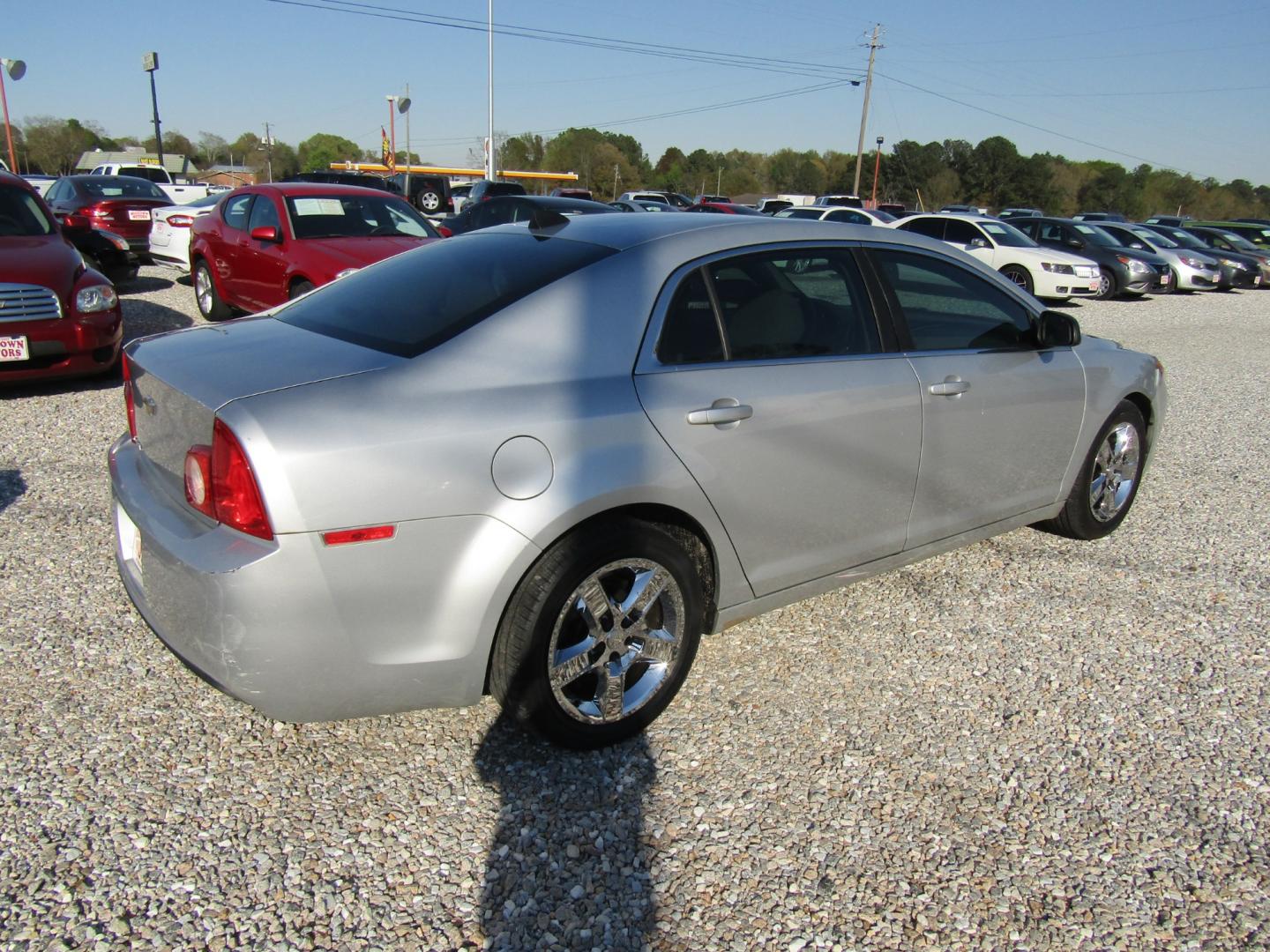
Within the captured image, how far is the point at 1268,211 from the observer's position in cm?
9038

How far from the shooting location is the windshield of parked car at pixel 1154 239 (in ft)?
71.0

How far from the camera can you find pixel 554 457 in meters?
2.57

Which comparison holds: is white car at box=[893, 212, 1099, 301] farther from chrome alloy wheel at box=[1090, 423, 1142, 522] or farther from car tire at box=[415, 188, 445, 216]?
car tire at box=[415, 188, 445, 216]

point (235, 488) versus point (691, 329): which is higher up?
point (691, 329)

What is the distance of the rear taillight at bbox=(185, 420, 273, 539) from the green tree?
128357 mm

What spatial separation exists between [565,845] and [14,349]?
6097 millimetres

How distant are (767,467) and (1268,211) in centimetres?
10924

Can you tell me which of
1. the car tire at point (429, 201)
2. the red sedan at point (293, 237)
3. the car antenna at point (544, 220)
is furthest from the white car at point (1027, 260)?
the car tire at point (429, 201)

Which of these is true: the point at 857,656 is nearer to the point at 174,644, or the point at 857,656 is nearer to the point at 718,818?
the point at 718,818

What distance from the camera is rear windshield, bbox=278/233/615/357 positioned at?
2822 mm

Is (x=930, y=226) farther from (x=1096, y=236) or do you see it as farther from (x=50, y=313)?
(x=50, y=313)

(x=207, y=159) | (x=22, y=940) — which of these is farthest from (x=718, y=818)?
(x=207, y=159)

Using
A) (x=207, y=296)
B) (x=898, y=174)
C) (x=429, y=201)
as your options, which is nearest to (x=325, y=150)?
(x=898, y=174)

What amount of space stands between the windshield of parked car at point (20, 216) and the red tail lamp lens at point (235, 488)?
6544mm
